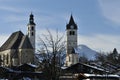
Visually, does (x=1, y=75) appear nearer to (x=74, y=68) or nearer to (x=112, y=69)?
(x=74, y=68)

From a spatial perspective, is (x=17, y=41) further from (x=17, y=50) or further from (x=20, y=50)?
(x=20, y=50)

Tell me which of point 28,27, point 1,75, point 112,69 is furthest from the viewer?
point 28,27

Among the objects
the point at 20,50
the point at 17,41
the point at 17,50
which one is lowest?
the point at 20,50

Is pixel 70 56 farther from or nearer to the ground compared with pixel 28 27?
nearer to the ground

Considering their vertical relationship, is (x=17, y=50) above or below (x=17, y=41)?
below

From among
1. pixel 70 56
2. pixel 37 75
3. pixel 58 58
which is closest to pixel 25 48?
pixel 70 56

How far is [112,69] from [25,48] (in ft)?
169

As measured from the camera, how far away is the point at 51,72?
39.9 meters

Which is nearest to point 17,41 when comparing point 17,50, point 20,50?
point 17,50

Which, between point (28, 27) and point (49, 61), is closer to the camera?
point (49, 61)

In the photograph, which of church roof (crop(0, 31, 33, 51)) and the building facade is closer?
the building facade

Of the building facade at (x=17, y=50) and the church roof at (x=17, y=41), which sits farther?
the church roof at (x=17, y=41)

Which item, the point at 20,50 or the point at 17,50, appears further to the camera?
the point at 17,50

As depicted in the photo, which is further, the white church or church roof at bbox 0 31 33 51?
church roof at bbox 0 31 33 51
